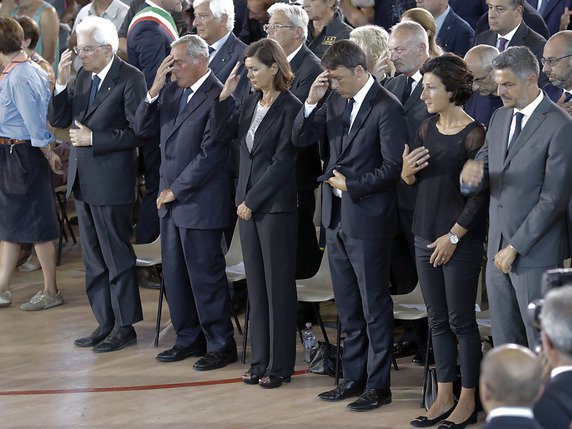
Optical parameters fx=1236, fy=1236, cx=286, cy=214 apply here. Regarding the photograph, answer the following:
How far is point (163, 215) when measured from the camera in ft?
24.0

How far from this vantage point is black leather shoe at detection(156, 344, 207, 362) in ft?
24.3

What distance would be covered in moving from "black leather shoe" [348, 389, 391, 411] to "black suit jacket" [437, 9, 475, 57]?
2.67 m

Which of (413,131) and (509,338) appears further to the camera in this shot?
(413,131)

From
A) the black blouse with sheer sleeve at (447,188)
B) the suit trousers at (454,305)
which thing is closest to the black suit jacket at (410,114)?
the black blouse with sheer sleeve at (447,188)

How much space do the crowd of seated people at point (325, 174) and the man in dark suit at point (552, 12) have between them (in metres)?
0.02

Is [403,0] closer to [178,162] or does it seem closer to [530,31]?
[530,31]

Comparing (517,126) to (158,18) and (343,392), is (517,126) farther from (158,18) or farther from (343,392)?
(158,18)

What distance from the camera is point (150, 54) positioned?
8.93 meters

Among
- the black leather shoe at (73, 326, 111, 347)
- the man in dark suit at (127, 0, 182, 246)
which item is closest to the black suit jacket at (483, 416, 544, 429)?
the black leather shoe at (73, 326, 111, 347)

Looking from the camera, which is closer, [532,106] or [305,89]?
[532,106]

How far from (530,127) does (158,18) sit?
4027mm

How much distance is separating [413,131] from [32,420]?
8.46 ft

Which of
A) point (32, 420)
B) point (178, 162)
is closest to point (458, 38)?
point (178, 162)

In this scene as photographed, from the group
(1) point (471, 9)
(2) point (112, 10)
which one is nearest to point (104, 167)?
(2) point (112, 10)
